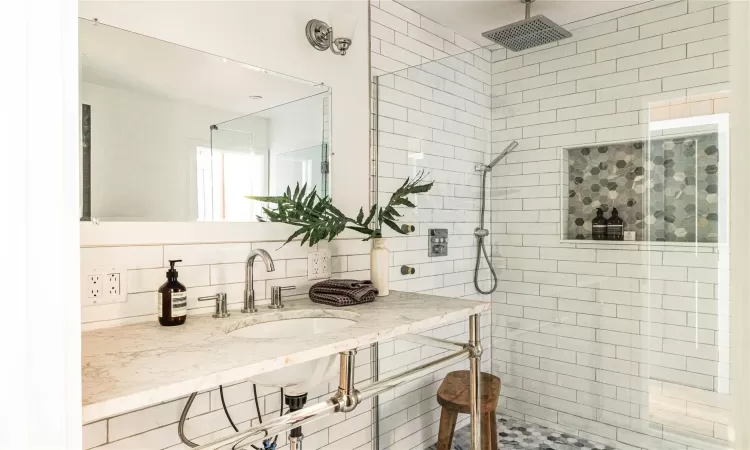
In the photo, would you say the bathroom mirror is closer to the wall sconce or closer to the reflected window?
the reflected window

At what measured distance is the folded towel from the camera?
163cm

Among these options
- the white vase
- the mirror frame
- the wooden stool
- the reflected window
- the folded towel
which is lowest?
the wooden stool

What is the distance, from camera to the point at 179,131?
1472mm

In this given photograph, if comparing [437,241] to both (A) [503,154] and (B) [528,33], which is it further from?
(B) [528,33]

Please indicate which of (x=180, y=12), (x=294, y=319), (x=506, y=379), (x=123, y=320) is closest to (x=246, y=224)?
(x=294, y=319)

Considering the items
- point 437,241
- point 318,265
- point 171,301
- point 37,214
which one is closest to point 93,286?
point 171,301

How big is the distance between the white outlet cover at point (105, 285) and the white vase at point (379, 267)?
0.89 metres

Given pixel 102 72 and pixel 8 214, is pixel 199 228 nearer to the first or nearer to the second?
pixel 102 72

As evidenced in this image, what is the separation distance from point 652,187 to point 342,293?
4.42 feet

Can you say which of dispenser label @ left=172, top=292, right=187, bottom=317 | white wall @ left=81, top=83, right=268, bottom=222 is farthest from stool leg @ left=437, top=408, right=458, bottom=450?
white wall @ left=81, top=83, right=268, bottom=222

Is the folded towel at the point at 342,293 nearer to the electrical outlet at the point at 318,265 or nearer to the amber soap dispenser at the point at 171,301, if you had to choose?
the electrical outlet at the point at 318,265

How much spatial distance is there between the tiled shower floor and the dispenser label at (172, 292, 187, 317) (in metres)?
1.59

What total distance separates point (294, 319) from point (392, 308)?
34cm

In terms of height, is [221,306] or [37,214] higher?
[37,214]
